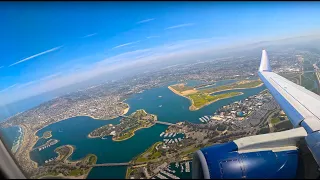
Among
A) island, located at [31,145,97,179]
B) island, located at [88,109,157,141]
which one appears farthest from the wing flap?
island, located at [88,109,157,141]

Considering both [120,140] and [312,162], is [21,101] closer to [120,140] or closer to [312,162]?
[120,140]

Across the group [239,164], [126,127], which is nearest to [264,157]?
[239,164]

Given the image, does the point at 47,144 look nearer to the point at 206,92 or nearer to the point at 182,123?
the point at 182,123

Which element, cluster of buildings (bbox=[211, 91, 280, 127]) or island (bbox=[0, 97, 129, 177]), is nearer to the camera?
island (bbox=[0, 97, 129, 177])

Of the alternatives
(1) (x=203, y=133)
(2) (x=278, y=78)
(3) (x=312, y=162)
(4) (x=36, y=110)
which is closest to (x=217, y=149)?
(3) (x=312, y=162)

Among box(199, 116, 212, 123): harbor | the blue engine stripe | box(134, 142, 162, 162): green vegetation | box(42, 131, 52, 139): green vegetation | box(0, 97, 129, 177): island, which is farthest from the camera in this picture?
box(199, 116, 212, 123): harbor

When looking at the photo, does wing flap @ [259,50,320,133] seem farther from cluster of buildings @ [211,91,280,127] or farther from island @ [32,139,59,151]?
island @ [32,139,59,151]
